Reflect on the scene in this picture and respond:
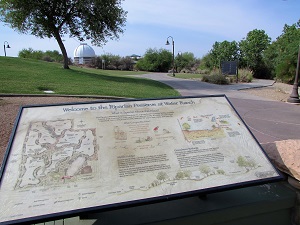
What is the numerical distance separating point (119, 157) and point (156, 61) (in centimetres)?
5124

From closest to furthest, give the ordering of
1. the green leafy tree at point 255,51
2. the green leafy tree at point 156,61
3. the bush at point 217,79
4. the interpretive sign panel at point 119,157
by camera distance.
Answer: the interpretive sign panel at point 119,157
the bush at point 217,79
the green leafy tree at point 255,51
the green leafy tree at point 156,61

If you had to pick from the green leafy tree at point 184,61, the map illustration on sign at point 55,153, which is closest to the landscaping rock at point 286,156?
the map illustration on sign at point 55,153

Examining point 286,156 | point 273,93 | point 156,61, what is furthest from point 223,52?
point 286,156

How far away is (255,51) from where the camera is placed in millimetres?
37781

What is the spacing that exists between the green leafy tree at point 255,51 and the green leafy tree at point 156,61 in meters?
15.9

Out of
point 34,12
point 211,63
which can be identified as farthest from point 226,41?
point 34,12

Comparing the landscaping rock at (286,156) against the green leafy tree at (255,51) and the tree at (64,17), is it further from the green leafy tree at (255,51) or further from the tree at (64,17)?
the green leafy tree at (255,51)

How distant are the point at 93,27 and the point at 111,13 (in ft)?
6.14

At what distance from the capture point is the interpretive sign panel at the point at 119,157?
6.21ft

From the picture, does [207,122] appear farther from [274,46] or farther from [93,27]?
[274,46]

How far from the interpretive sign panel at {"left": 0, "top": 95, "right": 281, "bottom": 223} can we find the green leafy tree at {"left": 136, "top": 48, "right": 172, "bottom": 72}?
50.4m

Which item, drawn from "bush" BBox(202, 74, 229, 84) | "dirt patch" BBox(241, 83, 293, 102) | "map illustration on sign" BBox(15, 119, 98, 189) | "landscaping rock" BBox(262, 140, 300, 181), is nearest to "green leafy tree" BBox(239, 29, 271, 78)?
"bush" BBox(202, 74, 229, 84)

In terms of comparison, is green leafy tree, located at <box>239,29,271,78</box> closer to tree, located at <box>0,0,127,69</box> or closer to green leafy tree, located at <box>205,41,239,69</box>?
green leafy tree, located at <box>205,41,239,69</box>

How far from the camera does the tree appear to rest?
2055 cm
